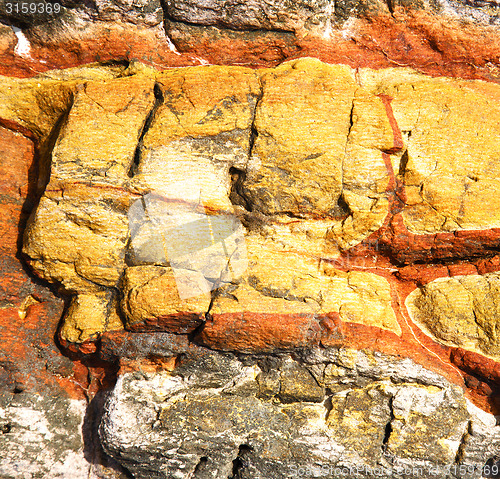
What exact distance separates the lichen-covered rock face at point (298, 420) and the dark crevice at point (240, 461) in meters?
0.01

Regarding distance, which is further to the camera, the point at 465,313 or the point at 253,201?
the point at 253,201

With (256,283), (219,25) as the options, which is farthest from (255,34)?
(256,283)

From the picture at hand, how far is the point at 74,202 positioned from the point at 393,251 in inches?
105

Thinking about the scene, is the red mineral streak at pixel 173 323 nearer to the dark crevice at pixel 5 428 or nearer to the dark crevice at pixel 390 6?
the dark crevice at pixel 5 428

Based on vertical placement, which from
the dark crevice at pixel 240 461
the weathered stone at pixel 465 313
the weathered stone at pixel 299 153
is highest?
the weathered stone at pixel 299 153

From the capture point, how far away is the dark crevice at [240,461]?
3.40 meters

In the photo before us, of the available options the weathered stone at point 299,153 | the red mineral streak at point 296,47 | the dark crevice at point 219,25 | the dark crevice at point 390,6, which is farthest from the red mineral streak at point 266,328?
the dark crevice at point 390,6

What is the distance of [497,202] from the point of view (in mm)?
3344

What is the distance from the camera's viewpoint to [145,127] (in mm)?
3633

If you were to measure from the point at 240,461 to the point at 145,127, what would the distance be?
116 inches

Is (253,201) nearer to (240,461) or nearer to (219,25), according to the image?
(219,25)

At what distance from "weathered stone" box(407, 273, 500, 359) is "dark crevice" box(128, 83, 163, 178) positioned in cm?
266

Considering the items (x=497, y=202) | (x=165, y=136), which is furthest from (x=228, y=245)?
(x=497, y=202)

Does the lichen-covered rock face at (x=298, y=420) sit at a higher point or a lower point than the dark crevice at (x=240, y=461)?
higher
